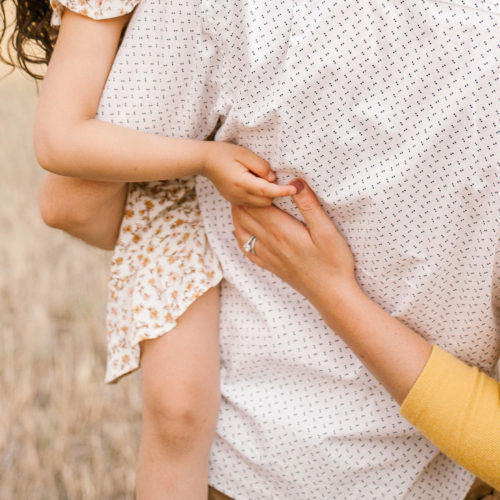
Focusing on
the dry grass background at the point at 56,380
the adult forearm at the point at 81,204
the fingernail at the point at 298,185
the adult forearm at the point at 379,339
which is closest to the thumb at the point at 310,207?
the fingernail at the point at 298,185

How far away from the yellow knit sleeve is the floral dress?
0.46 metres

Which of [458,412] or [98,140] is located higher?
[98,140]

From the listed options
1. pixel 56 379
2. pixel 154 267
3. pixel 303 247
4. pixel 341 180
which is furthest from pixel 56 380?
pixel 341 180

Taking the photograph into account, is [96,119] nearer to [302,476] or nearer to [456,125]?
[456,125]

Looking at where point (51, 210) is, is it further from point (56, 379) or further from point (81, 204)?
point (56, 379)

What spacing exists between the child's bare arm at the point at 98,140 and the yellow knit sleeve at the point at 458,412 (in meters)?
0.40

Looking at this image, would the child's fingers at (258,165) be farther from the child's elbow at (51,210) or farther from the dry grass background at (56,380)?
the dry grass background at (56,380)

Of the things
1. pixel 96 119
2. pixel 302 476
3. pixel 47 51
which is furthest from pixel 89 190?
pixel 302 476

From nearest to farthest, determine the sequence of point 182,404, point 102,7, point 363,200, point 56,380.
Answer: point 363,200, point 102,7, point 182,404, point 56,380

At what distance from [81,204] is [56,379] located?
1333 millimetres

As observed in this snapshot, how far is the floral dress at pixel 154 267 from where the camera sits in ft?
4.63

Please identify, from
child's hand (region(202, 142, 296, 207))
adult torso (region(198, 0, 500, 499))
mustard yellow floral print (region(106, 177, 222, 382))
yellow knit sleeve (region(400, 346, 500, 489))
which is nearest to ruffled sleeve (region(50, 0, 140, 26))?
adult torso (region(198, 0, 500, 499))

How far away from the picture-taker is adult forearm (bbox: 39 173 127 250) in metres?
1.38

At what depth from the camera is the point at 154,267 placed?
145 centimetres
